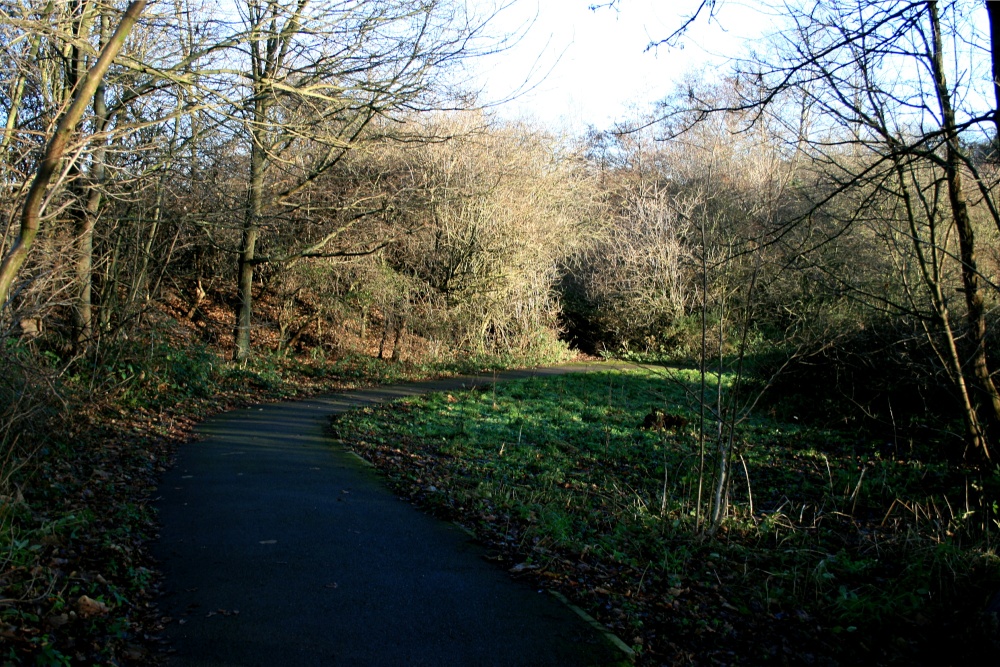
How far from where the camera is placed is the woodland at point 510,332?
5277 millimetres

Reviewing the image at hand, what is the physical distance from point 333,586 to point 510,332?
20.4 meters

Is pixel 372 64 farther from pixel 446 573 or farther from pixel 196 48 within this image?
pixel 446 573

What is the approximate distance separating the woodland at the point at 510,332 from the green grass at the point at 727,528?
0.04 meters

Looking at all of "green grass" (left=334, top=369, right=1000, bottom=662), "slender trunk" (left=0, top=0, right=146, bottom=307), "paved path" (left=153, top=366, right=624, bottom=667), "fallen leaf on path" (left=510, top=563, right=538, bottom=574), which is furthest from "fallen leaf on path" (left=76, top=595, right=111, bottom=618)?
"green grass" (left=334, top=369, right=1000, bottom=662)

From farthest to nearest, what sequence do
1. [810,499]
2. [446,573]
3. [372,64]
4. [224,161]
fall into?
[224,161], [372,64], [810,499], [446,573]

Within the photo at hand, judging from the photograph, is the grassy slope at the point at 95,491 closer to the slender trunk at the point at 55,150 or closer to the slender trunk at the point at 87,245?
the slender trunk at the point at 87,245

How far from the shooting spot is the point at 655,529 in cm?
704

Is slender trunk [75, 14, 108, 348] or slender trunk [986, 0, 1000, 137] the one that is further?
slender trunk [75, 14, 108, 348]

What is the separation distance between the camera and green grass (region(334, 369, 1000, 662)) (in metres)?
4.97

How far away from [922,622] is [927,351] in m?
8.83

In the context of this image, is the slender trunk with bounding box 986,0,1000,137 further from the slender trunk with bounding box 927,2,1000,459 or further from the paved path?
the paved path

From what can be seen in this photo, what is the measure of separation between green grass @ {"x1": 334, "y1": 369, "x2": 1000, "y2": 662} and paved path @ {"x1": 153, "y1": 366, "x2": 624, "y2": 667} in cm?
46

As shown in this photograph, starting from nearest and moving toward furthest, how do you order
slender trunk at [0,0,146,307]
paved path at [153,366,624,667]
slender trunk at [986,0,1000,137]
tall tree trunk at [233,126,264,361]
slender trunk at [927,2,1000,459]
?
slender trunk at [0,0,146,307]
paved path at [153,366,624,667]
slender trunk at [986,0,1000,137]
slender trunk at [927,2,1000,459]
tall tree trunk at [233,126,264,361]

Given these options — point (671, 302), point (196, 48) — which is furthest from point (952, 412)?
point (671, 302)
